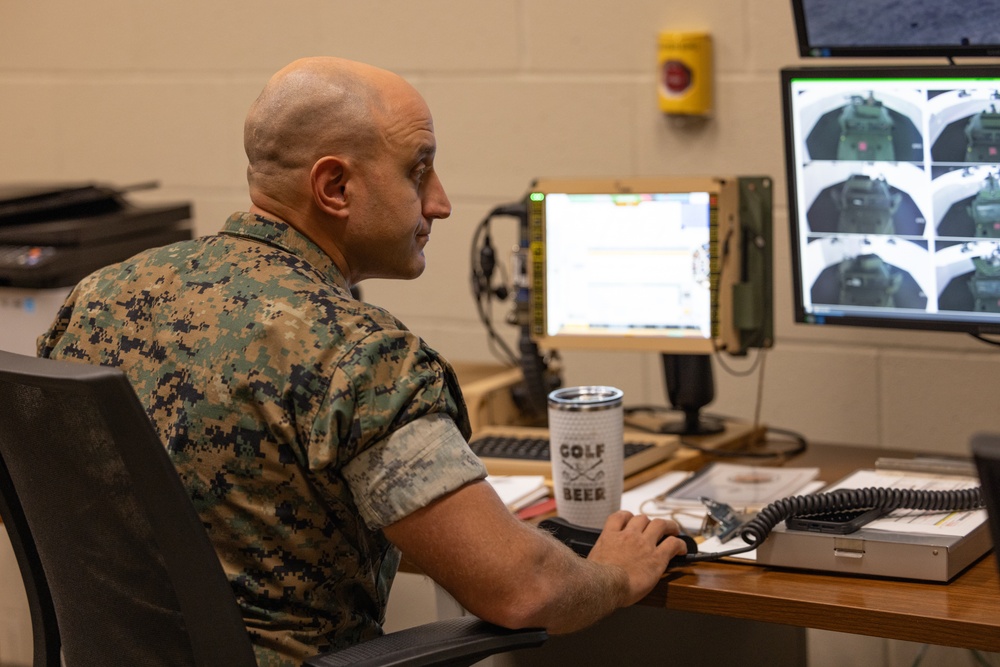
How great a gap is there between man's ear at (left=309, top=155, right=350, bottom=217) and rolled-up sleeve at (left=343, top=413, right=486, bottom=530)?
312mm

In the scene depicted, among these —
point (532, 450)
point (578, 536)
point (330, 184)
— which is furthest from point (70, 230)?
point (578, 536)

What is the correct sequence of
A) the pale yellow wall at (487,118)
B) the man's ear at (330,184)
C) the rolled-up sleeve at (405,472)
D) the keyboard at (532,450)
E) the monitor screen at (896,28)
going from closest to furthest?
the rolled-up sleeve at (405,472) → the man's ear at (330,184) → the monitor screen at (896,28) → the keyboard at (532,450) → the pale yellow wall at (487,118)

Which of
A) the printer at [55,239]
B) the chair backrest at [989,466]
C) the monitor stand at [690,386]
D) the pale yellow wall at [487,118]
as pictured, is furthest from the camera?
the pale yellow wall at [487,118]

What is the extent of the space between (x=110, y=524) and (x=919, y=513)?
0.96 m

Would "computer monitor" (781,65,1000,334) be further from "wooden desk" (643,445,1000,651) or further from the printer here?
the printer

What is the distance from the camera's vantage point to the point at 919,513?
1.63 m

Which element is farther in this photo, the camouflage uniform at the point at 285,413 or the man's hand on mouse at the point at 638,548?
the man's hand on mouse at the point at 638,548

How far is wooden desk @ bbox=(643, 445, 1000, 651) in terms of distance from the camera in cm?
139

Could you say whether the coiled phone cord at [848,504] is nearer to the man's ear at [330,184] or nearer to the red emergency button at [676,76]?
→ the man's ear at [330,184]

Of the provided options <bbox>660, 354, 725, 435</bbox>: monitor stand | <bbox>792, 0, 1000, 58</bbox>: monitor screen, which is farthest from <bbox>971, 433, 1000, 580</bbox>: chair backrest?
<bbox>660, 354, 725, 435</bbox>: monitor stand

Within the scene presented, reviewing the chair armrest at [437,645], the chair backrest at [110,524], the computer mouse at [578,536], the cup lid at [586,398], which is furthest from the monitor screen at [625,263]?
the chair backrest at [110,524]

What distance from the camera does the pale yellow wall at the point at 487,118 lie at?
8.52 feet

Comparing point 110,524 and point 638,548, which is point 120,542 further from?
point 638,548

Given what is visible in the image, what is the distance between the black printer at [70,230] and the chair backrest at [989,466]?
1.89 m
